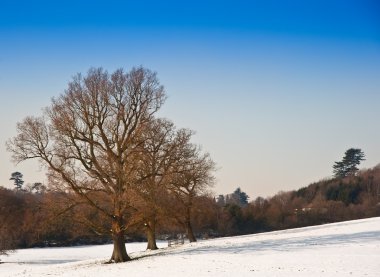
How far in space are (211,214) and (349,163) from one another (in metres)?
122

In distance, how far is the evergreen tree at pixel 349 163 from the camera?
173250 mm

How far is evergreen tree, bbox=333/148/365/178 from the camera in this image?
568 feet

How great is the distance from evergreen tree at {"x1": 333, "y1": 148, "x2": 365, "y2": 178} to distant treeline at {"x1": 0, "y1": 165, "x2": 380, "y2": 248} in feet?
28.2

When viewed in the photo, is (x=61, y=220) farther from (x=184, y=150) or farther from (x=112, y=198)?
(x=184, y=150)

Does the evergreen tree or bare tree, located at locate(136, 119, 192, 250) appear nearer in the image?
bare tree, located at locate(136, 119, 192, 250)

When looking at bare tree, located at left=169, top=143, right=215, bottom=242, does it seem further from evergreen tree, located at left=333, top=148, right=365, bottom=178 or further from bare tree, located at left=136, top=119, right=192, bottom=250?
evergreen tree, located at left=333, top=148, right=365, bottom=178

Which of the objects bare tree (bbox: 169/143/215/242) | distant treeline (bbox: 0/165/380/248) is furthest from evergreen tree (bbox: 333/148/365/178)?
bare tree (bbox: 169/143/215/242)

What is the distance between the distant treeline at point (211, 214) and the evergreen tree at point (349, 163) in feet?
28.2

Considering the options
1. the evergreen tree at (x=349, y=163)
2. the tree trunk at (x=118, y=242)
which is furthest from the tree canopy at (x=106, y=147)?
the evergreen tree at (x=349, y=163)

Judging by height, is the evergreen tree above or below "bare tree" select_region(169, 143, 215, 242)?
above

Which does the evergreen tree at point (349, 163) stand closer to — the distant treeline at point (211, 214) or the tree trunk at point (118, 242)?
the distant treeline at point (211, 214)

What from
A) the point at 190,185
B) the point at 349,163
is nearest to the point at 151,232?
the point at 190,185

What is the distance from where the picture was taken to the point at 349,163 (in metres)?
174

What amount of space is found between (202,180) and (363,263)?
2626 cm
